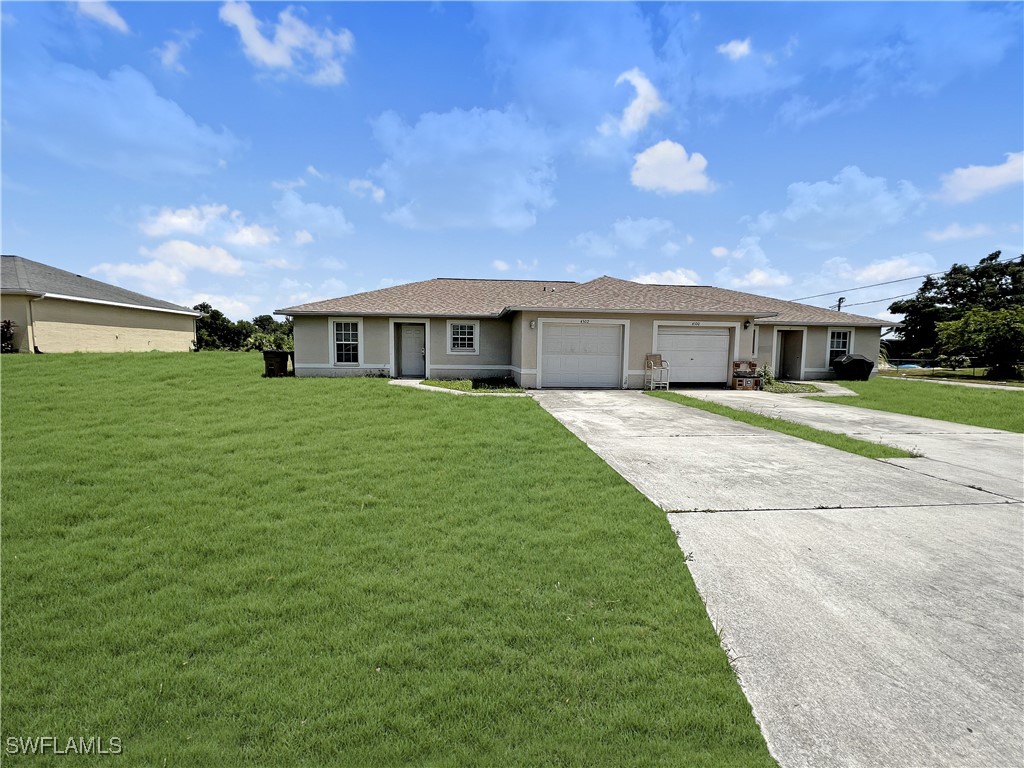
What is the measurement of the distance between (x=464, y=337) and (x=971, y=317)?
27.8 m

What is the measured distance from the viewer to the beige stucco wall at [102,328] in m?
17.9

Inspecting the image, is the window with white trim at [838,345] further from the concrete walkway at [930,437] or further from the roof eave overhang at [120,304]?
the roof eave overhang at [120,304]

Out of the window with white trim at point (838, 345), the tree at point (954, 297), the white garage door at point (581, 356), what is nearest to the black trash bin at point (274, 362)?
the white garage door at point (581, 356)

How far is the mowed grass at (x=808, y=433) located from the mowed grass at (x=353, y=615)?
175 inches

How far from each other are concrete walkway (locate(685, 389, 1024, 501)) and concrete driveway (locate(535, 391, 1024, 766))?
Answer: 93 mm

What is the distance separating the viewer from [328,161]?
39.8 feet

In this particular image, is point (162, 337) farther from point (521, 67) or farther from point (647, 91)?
point (647, 91)

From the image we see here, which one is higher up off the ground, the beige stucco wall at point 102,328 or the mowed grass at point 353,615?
the beige stucco wall at point 102,328

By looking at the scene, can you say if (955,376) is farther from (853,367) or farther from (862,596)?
(862,596)

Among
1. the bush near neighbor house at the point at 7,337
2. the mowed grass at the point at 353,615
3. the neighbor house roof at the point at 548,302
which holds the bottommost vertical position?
the mowed grass at the point at 353,615

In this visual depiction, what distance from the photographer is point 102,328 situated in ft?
66.6

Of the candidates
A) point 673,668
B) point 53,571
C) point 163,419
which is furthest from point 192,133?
point 673,668

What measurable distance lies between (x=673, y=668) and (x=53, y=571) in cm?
429

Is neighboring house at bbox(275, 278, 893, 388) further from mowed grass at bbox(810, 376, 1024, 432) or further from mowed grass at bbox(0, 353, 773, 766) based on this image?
mowed grass at bbox(0, 353, 773, 766)
